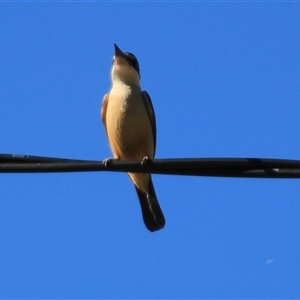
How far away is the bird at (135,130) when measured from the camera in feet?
29.8

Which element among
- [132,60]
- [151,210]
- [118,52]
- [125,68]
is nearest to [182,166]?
[151,210]

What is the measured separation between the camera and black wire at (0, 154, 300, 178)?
5.34 m

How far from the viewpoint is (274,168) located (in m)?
5.33

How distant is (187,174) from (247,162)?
45 centimetres

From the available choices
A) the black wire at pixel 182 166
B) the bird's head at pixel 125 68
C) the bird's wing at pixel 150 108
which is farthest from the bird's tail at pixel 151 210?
the black wire at pixel 182 166

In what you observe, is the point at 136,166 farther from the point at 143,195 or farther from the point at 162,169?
the point at 143,195

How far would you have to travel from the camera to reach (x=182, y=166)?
17.7 ft

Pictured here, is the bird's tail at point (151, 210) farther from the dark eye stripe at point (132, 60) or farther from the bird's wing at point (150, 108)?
the dark eye stripe at point (132, 60)

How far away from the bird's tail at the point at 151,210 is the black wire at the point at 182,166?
3665 mm

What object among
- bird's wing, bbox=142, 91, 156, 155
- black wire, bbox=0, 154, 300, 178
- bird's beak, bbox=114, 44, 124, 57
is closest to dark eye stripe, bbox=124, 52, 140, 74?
bird's beak, bbox=114, 44, 124, 57

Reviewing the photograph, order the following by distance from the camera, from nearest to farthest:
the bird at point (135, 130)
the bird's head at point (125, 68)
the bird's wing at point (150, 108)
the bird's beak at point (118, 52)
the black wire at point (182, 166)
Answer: the black wire at point (182, 166) → the bird at point (135, 130) → the bird's wing at point (150, 108) → the bird's head at point (125, 68) → the bird's beak at point (118, 52)

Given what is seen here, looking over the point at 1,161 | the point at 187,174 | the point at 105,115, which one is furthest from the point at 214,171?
the point at 105,115

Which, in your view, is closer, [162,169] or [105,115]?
[162,169]

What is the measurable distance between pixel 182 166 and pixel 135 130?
12.2ft
